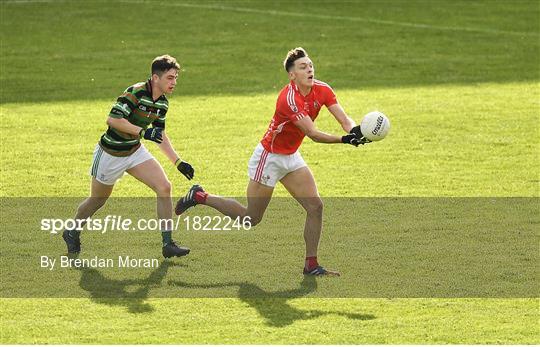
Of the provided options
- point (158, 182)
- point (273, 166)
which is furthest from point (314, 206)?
point (158, 182)

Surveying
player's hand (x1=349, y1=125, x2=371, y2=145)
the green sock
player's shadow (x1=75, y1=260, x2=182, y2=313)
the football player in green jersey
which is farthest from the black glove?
player's hand (x1=349, y1=125, x2=371, y2=145)

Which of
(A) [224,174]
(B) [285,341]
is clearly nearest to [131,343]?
(B) [285,341]

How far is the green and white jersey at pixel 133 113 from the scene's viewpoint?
1406 centimetres

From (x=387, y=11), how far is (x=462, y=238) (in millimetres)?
17794

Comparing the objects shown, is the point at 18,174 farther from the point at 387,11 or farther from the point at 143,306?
the point at 387,11

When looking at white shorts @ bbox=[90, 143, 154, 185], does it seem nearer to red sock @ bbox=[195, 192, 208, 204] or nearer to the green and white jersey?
the green and white jersey

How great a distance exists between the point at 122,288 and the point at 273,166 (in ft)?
7.08

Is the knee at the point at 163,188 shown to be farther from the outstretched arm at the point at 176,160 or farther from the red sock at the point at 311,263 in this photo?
the red sock at the point at 311,263

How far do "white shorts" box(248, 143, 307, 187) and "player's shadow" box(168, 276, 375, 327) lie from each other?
1.18 meters

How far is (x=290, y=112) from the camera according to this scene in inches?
541

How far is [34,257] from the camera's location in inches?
579

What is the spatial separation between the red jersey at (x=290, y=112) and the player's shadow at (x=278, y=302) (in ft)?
4.99

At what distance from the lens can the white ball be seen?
44.6 ft

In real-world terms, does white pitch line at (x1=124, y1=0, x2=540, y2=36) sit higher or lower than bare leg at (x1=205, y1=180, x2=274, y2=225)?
higher
